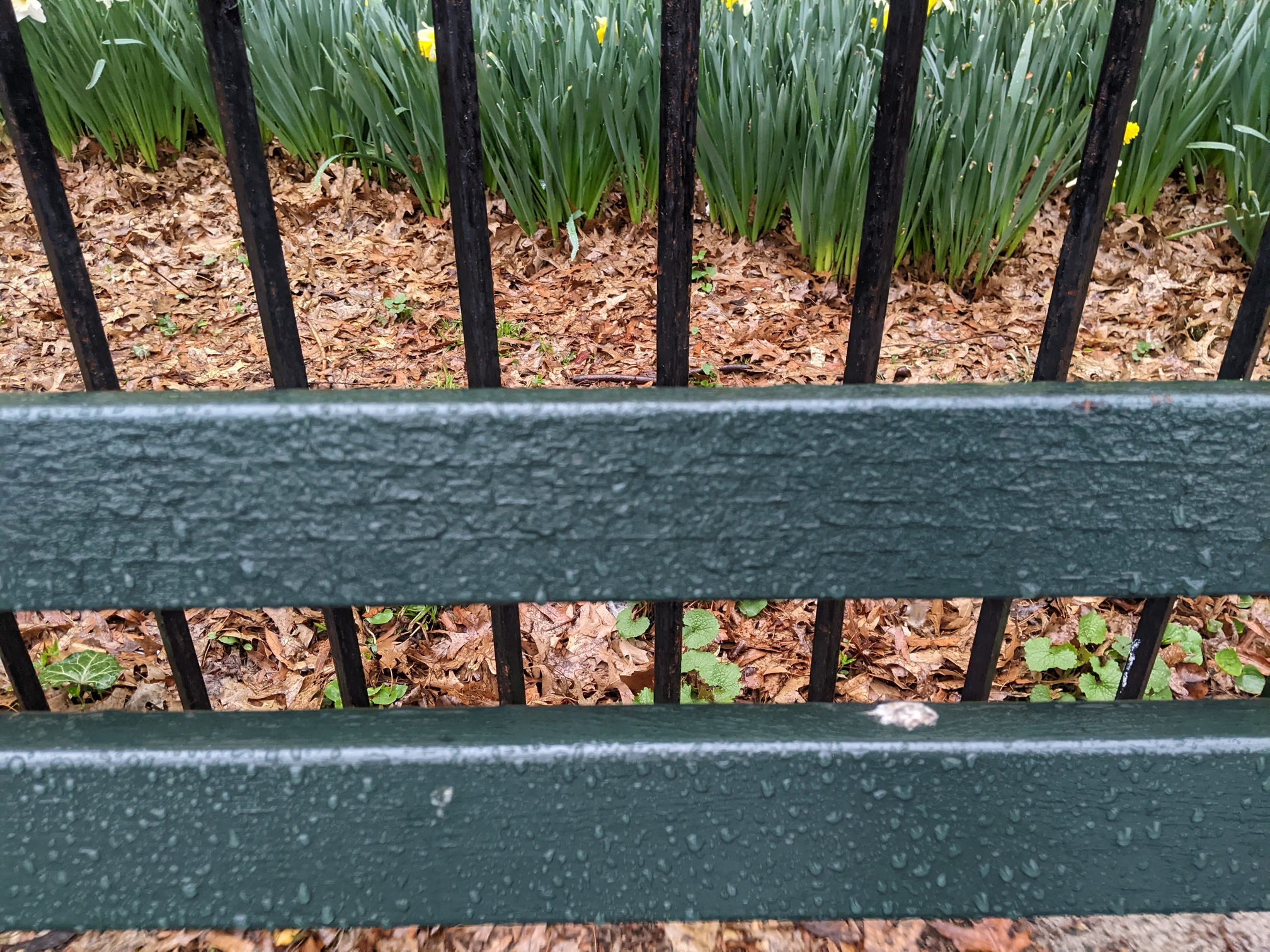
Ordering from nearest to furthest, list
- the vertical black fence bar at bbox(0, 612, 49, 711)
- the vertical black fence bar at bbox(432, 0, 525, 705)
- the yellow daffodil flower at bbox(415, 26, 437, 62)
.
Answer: the vertical black fence bar at bbox(432, 0, 525, 705) < the vertical black fence bar at bbox(0, 612, 49, 711) < the yellow daffodil flower at bbox(415, 26, 437, 62)

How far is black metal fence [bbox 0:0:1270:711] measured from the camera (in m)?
0.67

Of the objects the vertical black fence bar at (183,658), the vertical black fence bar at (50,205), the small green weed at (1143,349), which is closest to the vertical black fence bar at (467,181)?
the vertical black fence bar at (50,205)

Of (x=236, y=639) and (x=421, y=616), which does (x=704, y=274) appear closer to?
(x=421, y=616)

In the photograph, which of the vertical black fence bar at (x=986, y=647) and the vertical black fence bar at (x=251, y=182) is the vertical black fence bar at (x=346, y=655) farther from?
the vertical black fence bar at (x=986, y=647)

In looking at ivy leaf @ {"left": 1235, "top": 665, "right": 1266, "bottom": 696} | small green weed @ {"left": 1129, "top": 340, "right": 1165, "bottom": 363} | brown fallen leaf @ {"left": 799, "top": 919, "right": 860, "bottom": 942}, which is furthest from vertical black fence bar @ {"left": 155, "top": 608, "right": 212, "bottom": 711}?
small green weed @ {"left": 1129, "top": 340, "right": 1165, "bottom": 363}

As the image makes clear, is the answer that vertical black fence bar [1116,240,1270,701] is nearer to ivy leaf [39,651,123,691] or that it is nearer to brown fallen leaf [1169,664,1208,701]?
brown fallen leaf [1169,664,1208,701]

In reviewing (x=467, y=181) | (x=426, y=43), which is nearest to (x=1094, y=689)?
(x=467, y=181)

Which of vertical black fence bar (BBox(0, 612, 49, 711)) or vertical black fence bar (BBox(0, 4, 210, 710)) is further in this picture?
vertical black fence bar (BBox(0, 612, 49, 711))

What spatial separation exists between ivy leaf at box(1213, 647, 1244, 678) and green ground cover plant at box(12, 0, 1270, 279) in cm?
127

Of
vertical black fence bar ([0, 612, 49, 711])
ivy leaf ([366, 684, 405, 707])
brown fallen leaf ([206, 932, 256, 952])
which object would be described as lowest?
ivy leaf ([366, 684, 405, 707])

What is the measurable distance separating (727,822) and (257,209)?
0.74 meters

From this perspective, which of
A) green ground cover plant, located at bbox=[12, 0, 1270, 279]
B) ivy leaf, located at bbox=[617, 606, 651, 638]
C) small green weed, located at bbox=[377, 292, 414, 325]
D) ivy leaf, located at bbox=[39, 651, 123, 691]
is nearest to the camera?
ivy leaf, located at bbox=[39, 651, 123, 691]

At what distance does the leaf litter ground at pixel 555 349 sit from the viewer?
1.65m

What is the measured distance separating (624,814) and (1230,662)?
4.66ft
